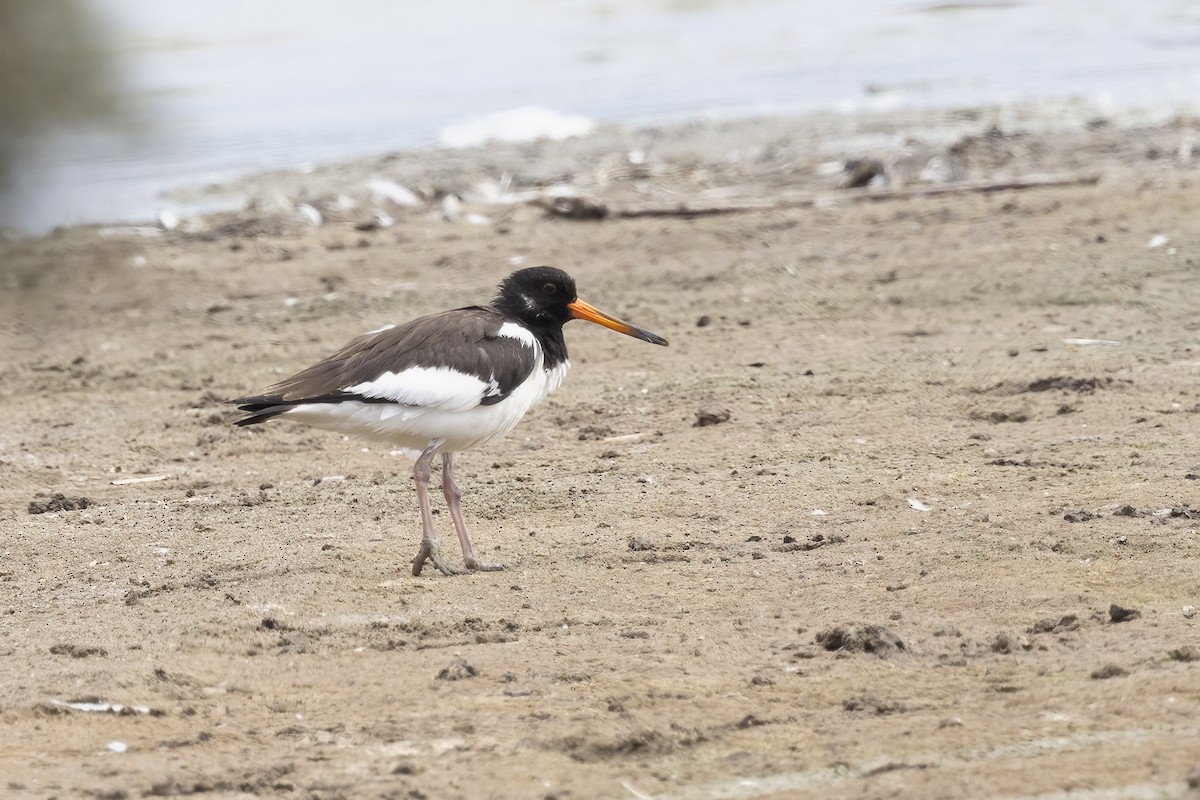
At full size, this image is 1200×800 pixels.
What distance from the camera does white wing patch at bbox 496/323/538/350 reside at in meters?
6.73

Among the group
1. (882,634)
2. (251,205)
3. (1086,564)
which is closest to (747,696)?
(882,634)

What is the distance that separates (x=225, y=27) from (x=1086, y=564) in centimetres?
2543

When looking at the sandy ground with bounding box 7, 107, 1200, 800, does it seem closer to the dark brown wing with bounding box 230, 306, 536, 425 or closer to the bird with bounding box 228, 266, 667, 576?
the bird with bounding box 228, 266, 667, 576

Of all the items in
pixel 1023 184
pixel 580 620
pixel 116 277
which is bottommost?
pixel 580 620

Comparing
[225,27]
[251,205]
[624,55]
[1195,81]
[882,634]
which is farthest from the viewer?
[225,27]

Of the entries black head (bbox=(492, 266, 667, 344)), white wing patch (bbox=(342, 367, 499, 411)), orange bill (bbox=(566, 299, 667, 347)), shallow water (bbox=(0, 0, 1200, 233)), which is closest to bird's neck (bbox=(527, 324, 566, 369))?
black head (bbox=(492, 266, 667, 344))

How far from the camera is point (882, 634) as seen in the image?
16.4 feet

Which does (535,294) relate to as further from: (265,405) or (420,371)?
(265,405)

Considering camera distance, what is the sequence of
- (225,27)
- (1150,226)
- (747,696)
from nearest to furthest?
(747,696) → (1150,226) → (225,27)

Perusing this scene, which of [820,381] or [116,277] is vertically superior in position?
[116,277]

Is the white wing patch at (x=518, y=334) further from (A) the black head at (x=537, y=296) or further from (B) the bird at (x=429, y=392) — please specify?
(A) the black head at (x=537, y=296)

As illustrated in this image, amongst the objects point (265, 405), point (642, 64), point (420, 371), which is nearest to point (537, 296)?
point (420, 371)

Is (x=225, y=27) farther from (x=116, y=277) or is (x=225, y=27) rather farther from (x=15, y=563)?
(x=116, y=277)

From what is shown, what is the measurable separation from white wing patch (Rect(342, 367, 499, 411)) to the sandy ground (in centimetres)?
69
